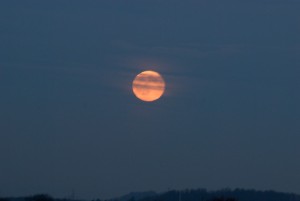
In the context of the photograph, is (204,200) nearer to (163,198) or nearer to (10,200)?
(163,198)

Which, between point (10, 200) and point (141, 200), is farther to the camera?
point (141, 200)

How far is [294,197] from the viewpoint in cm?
11256

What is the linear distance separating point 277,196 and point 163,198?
994 centimetres

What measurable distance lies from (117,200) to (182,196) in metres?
9.44

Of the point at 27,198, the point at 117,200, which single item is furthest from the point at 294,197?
the point at 27,198

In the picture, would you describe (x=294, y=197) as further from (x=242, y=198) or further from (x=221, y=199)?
(x=221, y=199)

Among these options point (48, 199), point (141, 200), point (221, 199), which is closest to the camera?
point (221, 199)

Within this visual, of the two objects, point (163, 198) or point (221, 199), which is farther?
point (163, 198)

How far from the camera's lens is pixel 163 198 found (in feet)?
387

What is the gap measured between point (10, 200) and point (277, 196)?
25.7m

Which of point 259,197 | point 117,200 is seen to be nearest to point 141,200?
point 117,200

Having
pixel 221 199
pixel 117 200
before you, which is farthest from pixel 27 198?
pixel 221 199

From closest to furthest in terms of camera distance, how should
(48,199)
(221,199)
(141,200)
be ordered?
(221,199), (48,199), (141,200)

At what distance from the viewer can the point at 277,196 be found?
118625 mm
